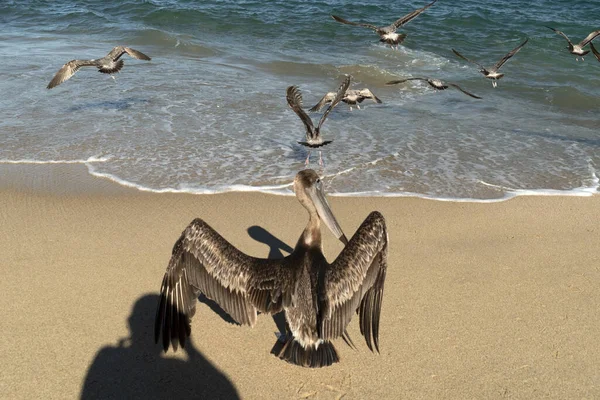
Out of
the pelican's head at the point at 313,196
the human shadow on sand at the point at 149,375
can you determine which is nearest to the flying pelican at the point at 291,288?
the human shadow on sand at the point at 149,375

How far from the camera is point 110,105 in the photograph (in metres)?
10.8

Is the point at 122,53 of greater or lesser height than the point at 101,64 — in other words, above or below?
above

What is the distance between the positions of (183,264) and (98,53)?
12.5m

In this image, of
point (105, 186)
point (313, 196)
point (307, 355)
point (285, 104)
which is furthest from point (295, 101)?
point (285, 104)

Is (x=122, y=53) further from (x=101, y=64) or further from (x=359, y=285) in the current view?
(x=359, y=285)

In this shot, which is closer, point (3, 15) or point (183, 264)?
point (183, 264)

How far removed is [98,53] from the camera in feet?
50.1

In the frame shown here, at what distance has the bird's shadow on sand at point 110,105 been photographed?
10547 millimetres

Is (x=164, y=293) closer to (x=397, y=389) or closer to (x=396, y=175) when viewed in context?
(x=397, y=389)

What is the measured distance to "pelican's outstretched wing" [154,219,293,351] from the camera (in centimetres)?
408

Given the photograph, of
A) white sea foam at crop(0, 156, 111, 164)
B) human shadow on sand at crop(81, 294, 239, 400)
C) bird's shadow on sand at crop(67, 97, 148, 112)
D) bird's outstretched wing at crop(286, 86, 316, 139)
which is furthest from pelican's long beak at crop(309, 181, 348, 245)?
bird's shadow on sand at crop(67, 97, 148, 112)

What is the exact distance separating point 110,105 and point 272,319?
24.1ft

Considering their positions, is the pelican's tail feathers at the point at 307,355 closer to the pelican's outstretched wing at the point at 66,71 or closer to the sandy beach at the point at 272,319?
the sandy beach at the point at 272,319

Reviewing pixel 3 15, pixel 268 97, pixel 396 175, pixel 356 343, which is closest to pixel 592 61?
pixel 268 97
